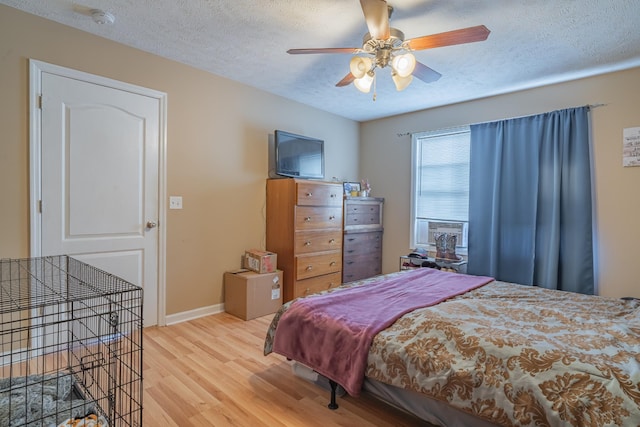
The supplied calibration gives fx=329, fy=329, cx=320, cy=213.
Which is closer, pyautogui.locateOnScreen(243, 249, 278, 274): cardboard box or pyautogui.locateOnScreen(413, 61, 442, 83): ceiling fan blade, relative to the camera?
pyautogui.locateOnScreen(413, 61, 442, 83): ceiling fan blade

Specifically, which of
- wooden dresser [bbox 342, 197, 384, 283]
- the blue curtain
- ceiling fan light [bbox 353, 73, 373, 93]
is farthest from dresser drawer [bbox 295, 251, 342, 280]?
ceiling fan light [bbox 353, 73, 373, 93]

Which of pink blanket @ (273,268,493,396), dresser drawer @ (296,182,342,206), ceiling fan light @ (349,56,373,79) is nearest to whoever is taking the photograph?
pink blanket @ (273,268,493,396)

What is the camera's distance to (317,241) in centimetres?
371

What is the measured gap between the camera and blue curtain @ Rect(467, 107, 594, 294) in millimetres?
3201

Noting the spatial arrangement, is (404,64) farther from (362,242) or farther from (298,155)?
(362,242)

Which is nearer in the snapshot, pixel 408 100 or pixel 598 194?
pixel 598 194

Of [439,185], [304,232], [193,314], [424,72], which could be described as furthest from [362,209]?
[193,314]

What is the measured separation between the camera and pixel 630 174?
302cm

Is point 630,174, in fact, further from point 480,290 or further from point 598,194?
point 480,290

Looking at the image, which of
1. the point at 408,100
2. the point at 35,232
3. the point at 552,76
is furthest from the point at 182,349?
the point at 552,76

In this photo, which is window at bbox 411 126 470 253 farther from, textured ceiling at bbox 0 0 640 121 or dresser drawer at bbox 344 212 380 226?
textured ceiling at bbox 0 0 640 121

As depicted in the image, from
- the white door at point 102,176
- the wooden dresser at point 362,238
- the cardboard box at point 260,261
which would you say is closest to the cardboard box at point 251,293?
the cardboard box at point 260,261

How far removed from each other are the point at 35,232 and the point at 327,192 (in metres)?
2.60

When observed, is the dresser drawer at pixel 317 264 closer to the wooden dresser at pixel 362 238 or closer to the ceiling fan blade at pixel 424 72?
the wooden dresser at pixel 362 238
